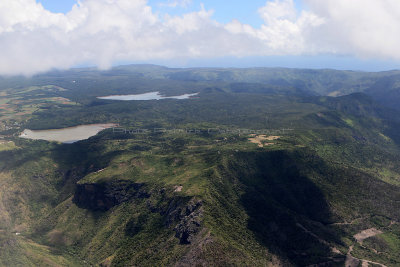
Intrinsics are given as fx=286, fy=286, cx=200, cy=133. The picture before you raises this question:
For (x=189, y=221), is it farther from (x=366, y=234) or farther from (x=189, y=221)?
(x=366, y=234)

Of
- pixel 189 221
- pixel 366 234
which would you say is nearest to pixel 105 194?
pixel 189 221

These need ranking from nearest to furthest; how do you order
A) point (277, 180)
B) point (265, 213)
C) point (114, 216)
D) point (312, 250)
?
point (312, 250), point (265, 213), point (114, 216), point (277, 180)

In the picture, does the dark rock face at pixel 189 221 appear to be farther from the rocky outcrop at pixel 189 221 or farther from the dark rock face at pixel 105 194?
the dark rock face at pixel 105 194

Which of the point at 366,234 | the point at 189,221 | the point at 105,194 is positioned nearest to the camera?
the point at 189,221

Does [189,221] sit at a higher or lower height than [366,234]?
higher

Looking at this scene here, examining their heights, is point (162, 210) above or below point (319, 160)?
below

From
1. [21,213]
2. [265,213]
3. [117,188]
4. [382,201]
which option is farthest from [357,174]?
[21,213]

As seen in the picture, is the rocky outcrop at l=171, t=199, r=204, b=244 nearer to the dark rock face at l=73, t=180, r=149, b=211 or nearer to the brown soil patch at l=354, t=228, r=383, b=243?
the dark rock face at l=73, t=180, r=149, b=211

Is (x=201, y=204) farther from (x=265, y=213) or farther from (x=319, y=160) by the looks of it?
(x=319, y=160)
